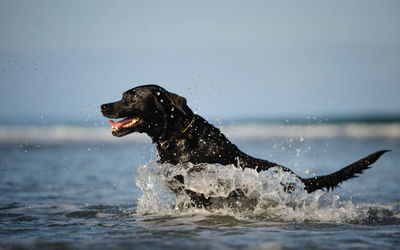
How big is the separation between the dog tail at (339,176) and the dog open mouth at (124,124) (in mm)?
2321

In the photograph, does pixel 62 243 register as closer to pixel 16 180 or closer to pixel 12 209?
pixel 12 209

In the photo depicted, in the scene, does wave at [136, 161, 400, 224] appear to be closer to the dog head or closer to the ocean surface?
the ocean surface

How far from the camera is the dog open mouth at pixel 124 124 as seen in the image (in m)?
5.78

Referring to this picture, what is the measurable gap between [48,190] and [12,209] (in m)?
2.23

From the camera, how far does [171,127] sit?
5758mm

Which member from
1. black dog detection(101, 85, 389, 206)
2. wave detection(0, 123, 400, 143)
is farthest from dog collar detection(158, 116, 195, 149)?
wave detection(0, 123, 400, 143)

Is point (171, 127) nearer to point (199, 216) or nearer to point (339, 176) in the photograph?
point (199, 216)

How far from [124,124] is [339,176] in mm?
2795

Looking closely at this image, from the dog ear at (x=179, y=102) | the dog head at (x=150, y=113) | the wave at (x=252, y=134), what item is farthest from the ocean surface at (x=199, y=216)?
the wave at (x=252, y=134)

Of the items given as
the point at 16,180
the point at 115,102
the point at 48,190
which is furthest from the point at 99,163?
the point at 115,102

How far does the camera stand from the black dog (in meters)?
5.71

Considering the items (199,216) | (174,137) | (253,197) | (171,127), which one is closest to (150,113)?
(171,127)

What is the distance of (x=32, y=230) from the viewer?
4969mm

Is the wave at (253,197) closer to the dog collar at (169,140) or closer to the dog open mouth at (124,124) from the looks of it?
the dog collar at (169,140)
